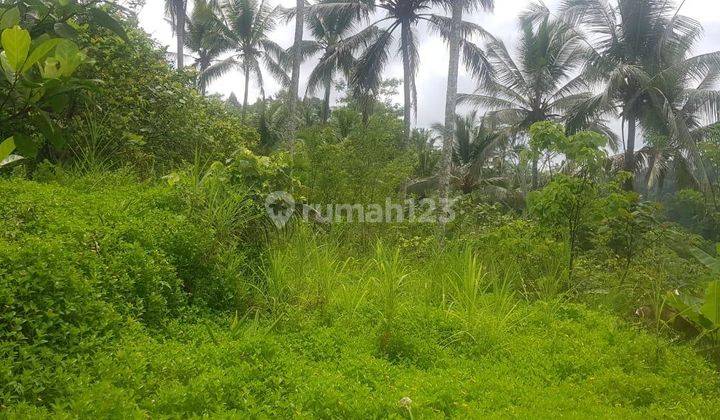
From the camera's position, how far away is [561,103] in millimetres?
17594

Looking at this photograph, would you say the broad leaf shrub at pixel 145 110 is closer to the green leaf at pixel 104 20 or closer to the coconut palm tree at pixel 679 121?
the green leaf at pixel 104 20

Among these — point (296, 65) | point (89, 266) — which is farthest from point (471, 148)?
point (89, 266)

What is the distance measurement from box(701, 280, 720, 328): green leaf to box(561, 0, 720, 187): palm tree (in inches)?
425

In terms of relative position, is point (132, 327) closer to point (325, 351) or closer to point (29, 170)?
point (325, 351)

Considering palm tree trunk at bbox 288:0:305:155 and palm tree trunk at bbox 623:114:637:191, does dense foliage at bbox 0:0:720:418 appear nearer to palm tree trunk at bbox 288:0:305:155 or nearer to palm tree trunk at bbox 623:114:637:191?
palm tree trunk at bbox 288:0:305:155

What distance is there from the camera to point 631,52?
14.4m

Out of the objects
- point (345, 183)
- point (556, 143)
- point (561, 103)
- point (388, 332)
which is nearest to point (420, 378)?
point (388, 332)

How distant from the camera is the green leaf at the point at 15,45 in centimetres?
281

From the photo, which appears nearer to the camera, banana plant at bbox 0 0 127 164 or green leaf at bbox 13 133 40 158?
banana plant at bbox 0 0 127 164

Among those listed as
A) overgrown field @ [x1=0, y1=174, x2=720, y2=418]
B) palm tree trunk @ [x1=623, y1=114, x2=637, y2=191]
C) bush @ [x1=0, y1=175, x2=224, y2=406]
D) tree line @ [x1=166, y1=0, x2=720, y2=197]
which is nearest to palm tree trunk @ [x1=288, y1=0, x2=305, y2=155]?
tree line @ [x1=166, y1=0, x2=720, y2=197]

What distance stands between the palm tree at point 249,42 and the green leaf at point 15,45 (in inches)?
648

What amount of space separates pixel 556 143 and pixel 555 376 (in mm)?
2947

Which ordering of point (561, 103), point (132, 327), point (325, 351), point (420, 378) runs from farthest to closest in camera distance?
point (561, 103) < point (325, 351) < point (420, 378) < point (132, 327)

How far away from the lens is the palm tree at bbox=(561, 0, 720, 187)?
13492mm
